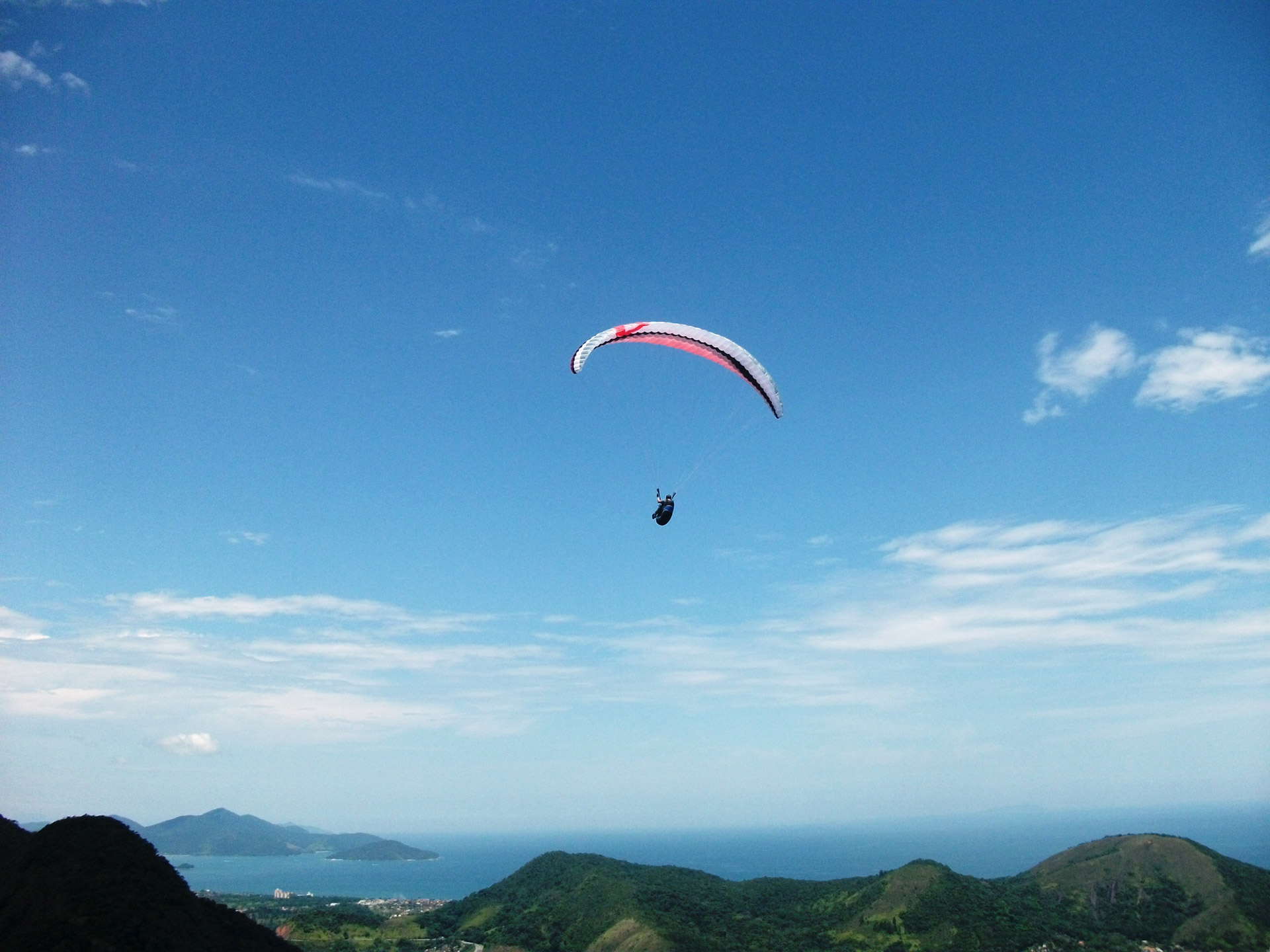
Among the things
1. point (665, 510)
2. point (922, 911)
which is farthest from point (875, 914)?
point (665, 510)

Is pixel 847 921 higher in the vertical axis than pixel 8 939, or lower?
lower

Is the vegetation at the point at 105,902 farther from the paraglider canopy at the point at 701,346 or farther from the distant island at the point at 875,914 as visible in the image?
the paraglider canopy at the point at 701,346

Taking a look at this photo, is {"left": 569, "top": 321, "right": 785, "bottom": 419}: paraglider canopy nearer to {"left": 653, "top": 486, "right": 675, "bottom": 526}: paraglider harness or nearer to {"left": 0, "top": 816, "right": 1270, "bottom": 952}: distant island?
{"left": 653, "top": 486, "right": 675, "bottom": 526}: paraglider harness

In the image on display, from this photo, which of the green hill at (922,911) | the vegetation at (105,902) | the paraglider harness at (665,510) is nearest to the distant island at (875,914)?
the green hill at (922,911)

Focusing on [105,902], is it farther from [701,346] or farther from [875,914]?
[875,914]

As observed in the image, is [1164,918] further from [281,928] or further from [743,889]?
[281,928]

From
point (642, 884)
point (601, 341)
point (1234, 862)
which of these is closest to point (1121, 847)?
point (1234, 862)
